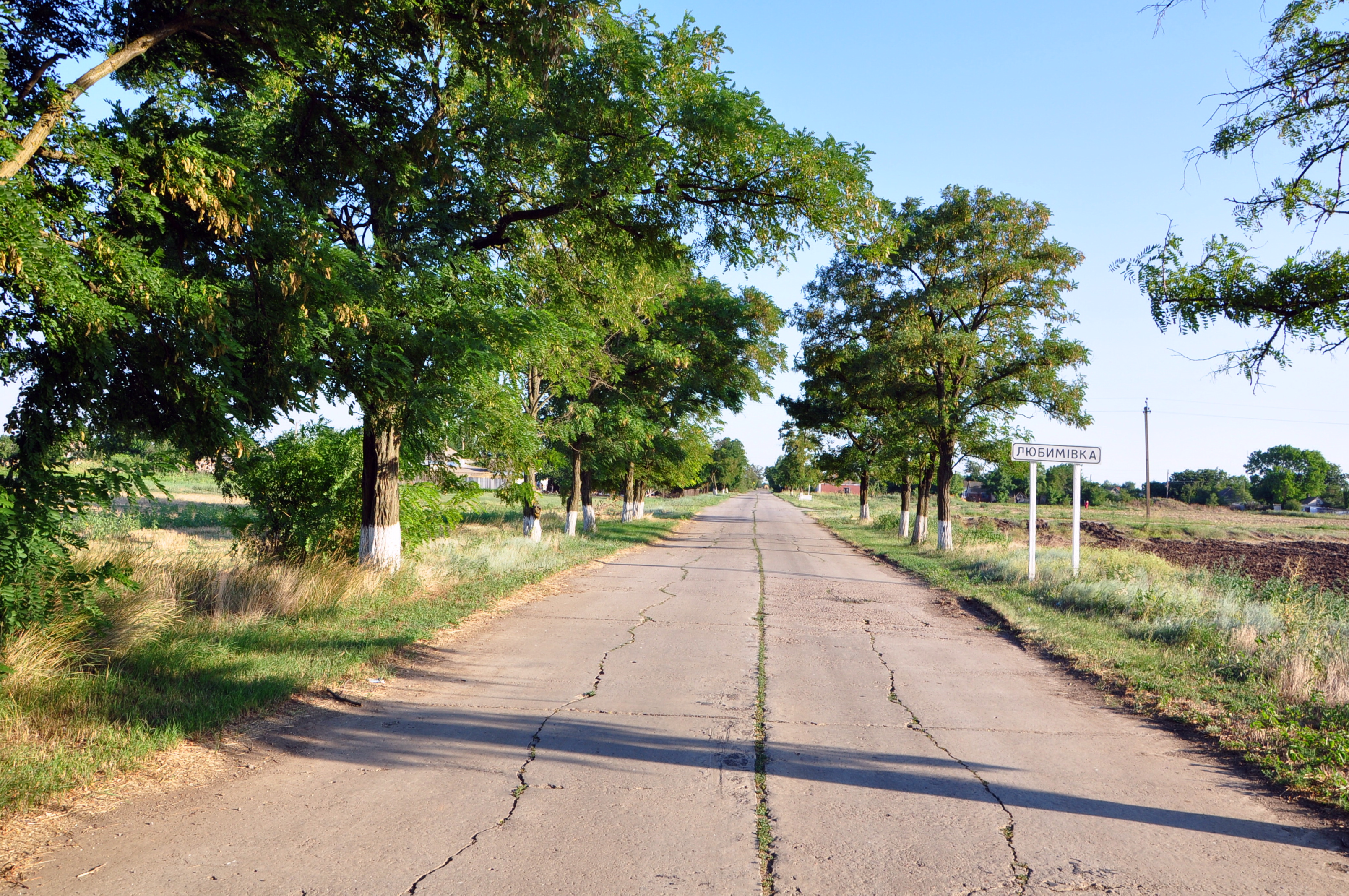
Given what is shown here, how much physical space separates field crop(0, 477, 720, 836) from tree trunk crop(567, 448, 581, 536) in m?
11.0

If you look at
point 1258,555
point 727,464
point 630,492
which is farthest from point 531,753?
point 727,464

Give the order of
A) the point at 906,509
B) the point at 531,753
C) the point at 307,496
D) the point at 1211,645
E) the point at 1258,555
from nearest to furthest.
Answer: the point at 531,753
the point at 1211,645
the point at 307,496
the point at 1258,555
the point at 906,509

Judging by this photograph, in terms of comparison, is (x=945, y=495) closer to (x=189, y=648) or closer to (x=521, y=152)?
(x=521, y=152)

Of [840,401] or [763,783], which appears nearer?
[763,783]

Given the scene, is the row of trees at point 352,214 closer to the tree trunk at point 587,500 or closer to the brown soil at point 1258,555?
the brown soil at point 1258,555

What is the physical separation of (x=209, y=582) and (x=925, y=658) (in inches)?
331

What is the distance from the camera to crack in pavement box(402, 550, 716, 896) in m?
3.64

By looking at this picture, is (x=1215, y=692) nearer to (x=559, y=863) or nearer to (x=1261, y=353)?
(x=1261, y=353)

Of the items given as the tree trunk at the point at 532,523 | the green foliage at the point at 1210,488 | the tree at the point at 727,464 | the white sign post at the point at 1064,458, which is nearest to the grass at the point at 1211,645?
the white sign post at the point at 1064,458

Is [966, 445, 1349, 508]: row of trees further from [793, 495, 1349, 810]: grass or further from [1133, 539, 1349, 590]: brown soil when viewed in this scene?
[793, 495, 1349, 810]: grass

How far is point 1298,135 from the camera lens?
7.19 metres

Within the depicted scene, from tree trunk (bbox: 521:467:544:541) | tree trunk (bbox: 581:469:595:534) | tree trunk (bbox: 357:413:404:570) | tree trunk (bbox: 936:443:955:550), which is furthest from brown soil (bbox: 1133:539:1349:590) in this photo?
tree trunk (bbox: 581:469:595:534)

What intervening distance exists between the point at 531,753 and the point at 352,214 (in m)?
8.94

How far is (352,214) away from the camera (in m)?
11.4
